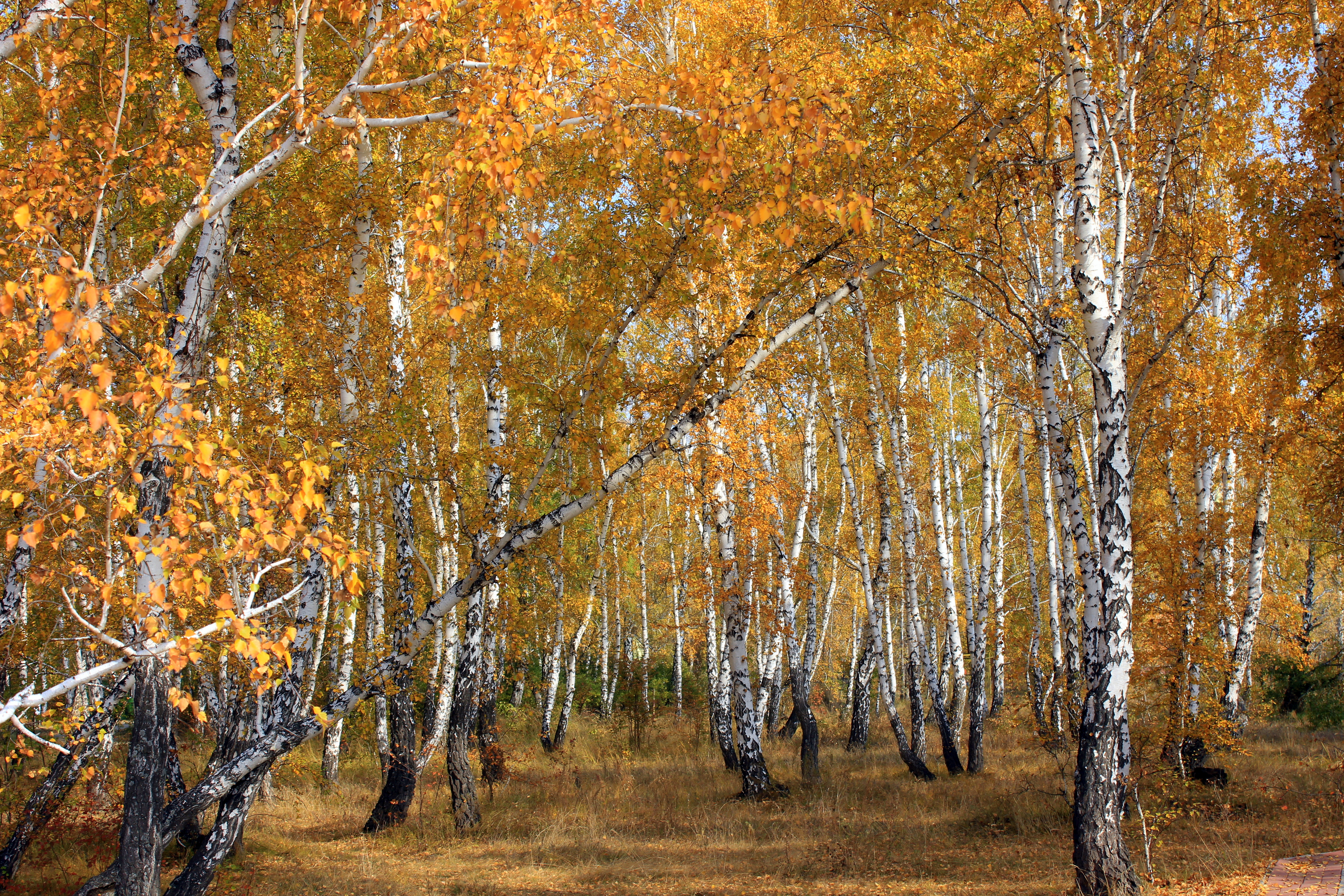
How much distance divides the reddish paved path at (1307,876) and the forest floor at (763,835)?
0.13 meters

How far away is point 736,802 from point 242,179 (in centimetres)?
989

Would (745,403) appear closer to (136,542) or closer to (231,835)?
(231,835)

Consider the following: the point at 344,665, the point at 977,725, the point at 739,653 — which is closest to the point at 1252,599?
the point at 977,725

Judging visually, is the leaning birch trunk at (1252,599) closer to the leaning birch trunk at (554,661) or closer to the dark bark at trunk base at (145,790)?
the leaning birch trunk at (554,661)

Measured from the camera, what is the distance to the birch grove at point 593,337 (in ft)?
13.7

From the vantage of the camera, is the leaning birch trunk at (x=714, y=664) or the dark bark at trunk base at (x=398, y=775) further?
the leaning birch trunk at (x=714, y=664)

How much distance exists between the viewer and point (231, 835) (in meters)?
6.05

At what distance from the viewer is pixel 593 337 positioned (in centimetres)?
641

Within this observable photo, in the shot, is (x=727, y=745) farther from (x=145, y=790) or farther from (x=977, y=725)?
Result: (x=145, y=790)

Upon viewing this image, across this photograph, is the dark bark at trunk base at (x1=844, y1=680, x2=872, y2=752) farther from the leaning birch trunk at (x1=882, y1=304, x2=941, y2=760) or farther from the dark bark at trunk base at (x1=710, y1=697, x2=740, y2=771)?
the dark bark at trunk base at (x1=710, y1=697, x2=740, y2=771)

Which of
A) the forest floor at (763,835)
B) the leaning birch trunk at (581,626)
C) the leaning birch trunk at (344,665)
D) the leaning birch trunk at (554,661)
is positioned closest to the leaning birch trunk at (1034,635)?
the forest floor at (763,835)

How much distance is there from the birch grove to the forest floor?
0.60 m

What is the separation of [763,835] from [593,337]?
21.7 feet

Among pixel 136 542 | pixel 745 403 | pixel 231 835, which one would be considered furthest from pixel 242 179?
pixel 745 403
